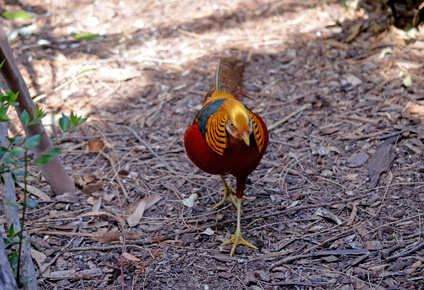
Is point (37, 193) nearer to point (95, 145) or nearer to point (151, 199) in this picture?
point (95, 145)

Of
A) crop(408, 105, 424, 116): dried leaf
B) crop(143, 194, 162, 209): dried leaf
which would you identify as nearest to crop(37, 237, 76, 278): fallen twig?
crop(143, 194, 162, 209): dried leaf

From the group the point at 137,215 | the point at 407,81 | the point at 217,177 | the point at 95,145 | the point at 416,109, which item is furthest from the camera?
the point at 407,81

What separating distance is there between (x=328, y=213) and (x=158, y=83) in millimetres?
2635

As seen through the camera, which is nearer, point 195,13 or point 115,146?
point 115,146

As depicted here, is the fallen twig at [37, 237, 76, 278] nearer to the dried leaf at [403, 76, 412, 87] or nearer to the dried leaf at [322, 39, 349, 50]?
the dried leaf at [403, 76, 412, 87]

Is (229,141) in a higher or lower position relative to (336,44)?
higher

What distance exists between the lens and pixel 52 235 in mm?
2963

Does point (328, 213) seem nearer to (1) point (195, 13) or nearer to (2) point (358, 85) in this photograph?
(2) point (358, 85)

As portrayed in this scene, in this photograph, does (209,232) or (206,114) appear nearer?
(206,114)

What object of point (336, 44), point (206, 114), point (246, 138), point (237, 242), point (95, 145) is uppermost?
point (246, 138)

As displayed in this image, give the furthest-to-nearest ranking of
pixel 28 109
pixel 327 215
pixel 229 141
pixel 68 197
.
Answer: pixel 68 197 → pixel 327 215 → pixel 28 109 → pixel 229 141

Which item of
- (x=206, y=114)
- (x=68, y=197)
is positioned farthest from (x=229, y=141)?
(x=68, y=197)

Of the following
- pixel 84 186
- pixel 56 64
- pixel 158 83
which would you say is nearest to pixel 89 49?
pixel 56 64

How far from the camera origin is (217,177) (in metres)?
3.71
